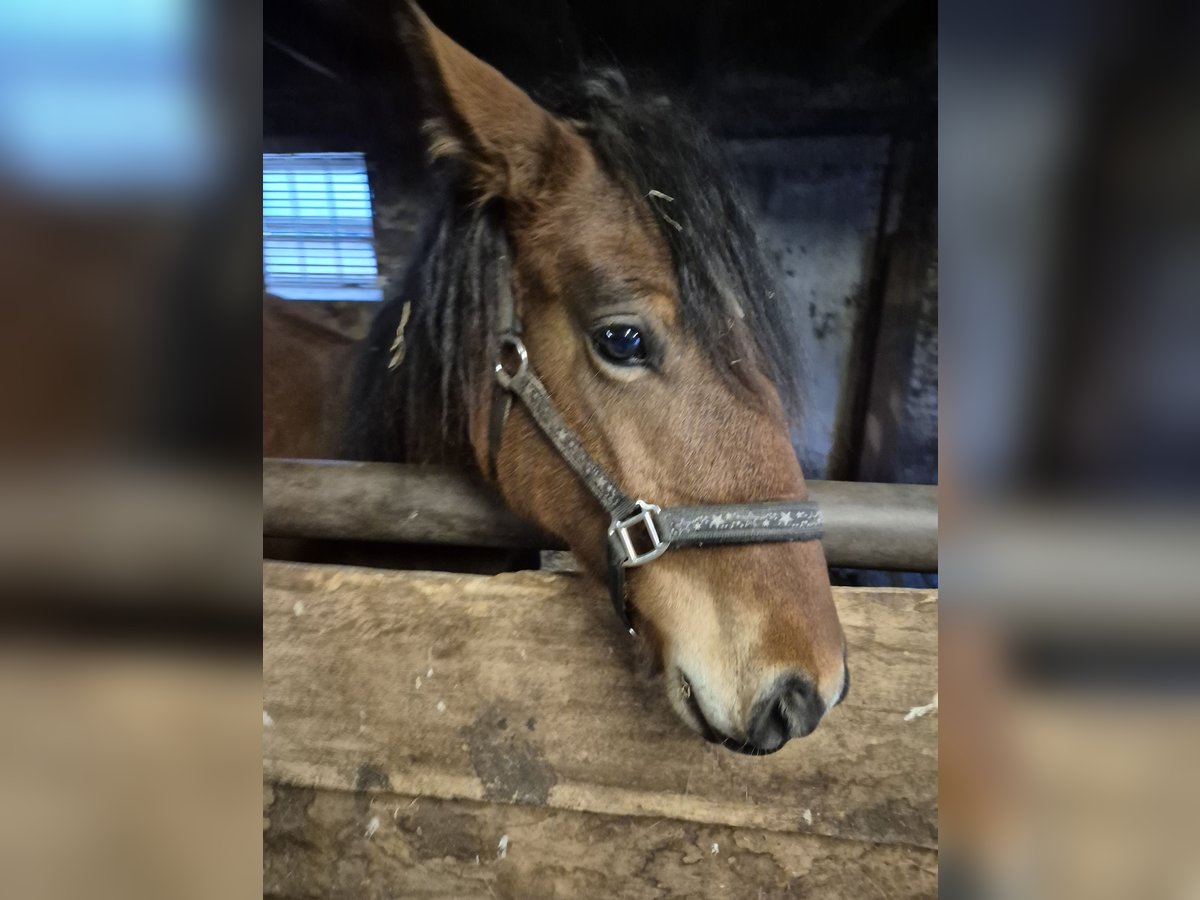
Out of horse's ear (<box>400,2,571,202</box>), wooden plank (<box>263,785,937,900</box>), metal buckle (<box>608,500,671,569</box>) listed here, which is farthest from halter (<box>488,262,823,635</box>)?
wooden plank (<box>263,785,937,900</box>)

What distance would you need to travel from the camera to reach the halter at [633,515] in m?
0.58

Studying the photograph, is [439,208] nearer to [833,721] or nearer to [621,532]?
[621,532]

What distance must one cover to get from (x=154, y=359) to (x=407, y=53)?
15.8 inches

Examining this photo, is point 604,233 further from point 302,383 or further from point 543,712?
point 543,712

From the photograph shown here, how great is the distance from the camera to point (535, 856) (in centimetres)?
67

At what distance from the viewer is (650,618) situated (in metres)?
0.60

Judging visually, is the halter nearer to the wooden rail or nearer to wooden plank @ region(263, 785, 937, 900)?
the wooden rail

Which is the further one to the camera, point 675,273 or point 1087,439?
point 675,273

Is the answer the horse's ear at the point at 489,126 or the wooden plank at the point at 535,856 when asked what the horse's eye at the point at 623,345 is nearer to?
the horse's ear at the point at 489,126

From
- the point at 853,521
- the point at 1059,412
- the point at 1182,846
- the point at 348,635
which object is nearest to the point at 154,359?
the point at 348,635

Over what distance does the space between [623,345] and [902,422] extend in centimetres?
27

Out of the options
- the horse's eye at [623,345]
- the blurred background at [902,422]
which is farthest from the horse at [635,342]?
the blurred background at [902,422]

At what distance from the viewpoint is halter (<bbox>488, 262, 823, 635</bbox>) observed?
0.58 metres

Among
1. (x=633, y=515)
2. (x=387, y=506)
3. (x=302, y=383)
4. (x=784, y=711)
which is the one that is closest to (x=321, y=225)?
(x=302, y=383)
